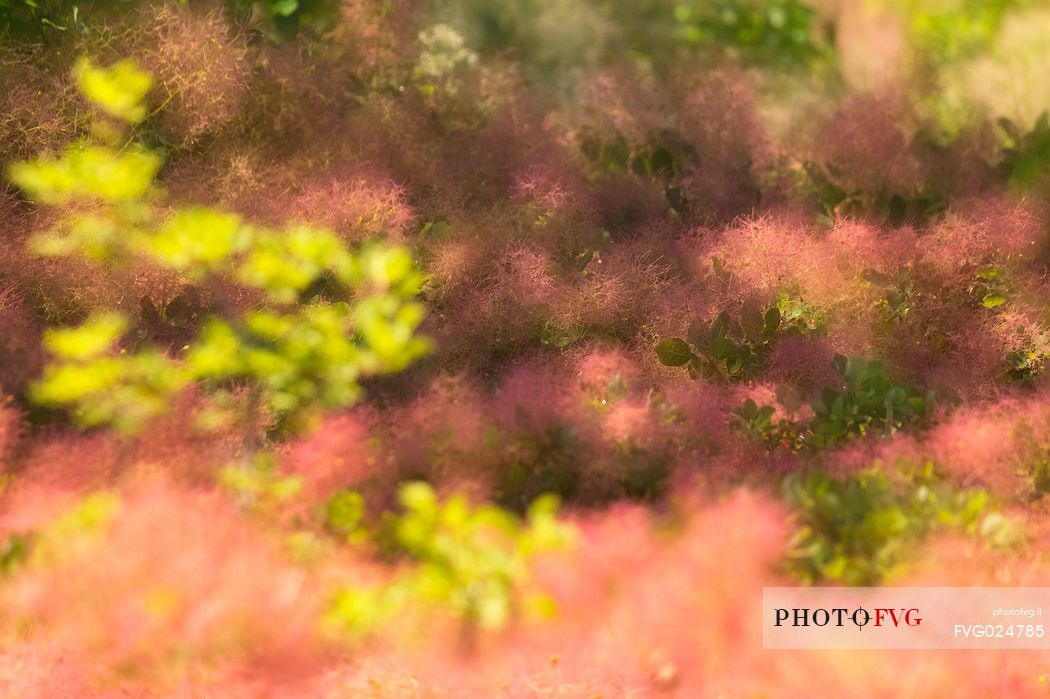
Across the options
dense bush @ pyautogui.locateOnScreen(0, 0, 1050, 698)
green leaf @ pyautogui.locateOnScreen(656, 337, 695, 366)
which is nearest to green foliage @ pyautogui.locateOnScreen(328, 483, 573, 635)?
dense bush @ pyautogui.locateOnScreen(0, 0, 1050, 698)

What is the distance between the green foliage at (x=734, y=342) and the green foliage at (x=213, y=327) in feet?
2.70

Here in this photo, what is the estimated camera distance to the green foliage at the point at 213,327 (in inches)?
86.6

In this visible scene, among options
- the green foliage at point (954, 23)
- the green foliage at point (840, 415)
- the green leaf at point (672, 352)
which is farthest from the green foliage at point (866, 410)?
the green foliage at point (954, 23)

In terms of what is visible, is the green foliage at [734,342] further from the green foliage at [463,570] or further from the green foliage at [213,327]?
the green foliage at [463,570]

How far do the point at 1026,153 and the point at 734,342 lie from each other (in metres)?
1.73

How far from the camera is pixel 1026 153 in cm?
356

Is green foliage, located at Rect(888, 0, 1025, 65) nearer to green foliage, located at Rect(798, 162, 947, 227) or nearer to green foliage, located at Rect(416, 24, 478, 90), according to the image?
green foliage, located at Rect(798, 162, 947, 227)

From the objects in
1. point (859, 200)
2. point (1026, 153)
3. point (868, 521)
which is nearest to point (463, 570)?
point (868, 521)

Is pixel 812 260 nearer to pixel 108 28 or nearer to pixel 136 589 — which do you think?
pixel 136 589

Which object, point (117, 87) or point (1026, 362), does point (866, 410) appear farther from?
point (117, 87)

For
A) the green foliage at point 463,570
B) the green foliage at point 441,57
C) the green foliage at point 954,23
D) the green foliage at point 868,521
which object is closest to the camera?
the green foliage at point 463,570

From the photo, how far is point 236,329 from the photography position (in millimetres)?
2602

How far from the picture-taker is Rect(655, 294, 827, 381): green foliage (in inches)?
107

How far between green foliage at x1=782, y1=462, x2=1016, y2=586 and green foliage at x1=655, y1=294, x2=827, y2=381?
64 cm
